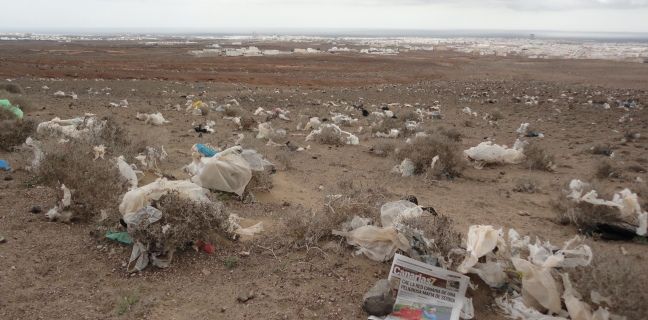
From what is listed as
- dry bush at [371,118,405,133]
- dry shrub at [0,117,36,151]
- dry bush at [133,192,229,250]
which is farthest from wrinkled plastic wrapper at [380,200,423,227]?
dry bush at [371,118,405,133]

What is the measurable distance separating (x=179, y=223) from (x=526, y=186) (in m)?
4.85

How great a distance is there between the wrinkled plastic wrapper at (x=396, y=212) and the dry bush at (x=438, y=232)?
0.40 ft

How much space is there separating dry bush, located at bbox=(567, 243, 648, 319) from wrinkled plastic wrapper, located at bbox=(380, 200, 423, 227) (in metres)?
1.23

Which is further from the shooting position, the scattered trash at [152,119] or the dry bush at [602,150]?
the scattered trash at [152,119]

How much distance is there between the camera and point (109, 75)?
2156cm

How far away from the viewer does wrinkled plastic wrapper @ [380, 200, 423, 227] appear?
12.3 ft

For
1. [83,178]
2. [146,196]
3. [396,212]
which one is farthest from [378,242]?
[83,178]

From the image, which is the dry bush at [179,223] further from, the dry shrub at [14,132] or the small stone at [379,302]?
the dry shrub at [14,132]

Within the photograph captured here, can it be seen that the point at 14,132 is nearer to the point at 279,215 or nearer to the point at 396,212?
the point at 279,215

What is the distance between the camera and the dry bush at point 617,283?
263 cm

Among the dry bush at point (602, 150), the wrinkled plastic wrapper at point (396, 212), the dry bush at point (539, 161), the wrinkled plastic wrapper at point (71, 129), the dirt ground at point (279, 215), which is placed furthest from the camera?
the dry bush at point (602, 150)

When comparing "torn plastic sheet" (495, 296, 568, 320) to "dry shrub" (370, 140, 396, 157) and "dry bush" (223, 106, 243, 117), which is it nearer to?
"dry shrub" (370, 140, 396, 157)

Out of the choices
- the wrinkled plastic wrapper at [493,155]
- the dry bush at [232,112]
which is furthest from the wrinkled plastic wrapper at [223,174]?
the dry bush at [232,112]

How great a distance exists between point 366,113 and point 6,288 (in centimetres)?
1041
